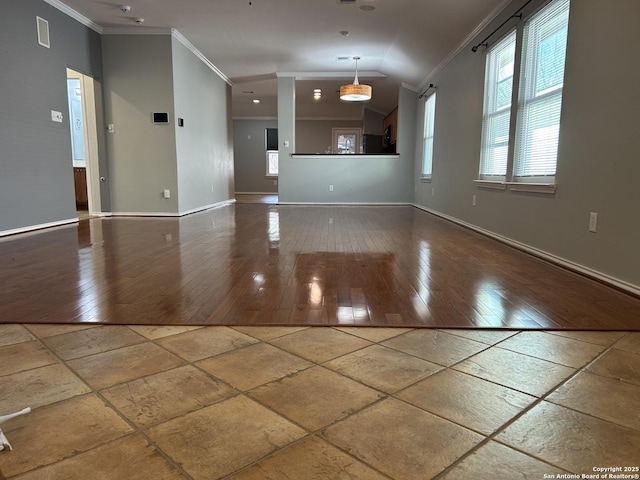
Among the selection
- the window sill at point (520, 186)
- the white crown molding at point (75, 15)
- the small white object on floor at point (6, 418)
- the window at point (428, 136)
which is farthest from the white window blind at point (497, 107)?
the white crown molding at point (75, 15)

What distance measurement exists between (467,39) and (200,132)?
15.0 ft

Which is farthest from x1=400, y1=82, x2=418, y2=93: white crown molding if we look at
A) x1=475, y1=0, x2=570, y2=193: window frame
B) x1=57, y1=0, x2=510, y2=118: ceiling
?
x1=475, y1=0, x2=570, y2=193: window frame

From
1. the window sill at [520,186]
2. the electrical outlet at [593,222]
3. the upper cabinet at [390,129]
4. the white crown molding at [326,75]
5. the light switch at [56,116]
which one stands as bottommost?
the electrical outlet at [593,222]

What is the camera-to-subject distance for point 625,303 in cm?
224

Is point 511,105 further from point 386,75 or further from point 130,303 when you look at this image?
point 386,75

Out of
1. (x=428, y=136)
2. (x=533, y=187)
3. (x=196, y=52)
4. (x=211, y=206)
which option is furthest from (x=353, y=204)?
(x=533, y=187)

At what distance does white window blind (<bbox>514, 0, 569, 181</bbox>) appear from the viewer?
11.1 feet

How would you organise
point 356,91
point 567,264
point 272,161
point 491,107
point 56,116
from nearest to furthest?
point 567,264 < point 491,107 < point 56,116 < point 356,91 < point 272,161

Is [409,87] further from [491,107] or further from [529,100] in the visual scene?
[529,100]

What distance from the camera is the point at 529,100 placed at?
3887 millimetres

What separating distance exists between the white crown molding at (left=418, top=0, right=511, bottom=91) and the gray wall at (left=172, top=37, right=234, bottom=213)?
403cm

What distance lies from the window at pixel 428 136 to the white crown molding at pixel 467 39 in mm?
366

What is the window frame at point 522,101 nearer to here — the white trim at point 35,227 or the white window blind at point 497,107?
the white window blind at point 497,107

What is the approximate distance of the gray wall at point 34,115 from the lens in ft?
14.6
